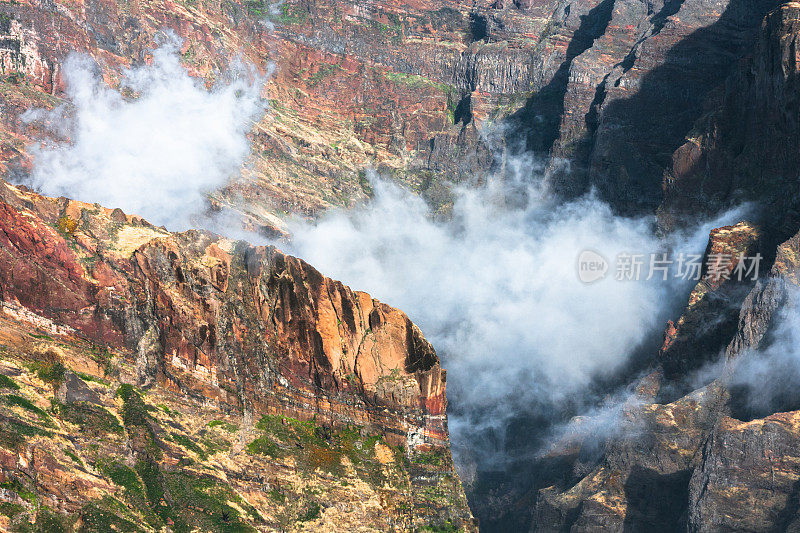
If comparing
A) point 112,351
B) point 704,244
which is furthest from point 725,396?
point 112,351

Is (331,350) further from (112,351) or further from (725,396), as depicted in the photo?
(725,396)

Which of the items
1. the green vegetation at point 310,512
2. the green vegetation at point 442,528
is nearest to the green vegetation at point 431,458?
the green vegetation at point 442,528

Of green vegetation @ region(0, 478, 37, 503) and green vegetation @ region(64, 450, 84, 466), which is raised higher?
green vegetation @ region(64, 450, 84, 466)

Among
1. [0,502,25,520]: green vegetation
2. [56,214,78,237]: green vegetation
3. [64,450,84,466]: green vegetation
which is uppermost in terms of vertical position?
[56,214,78,237]: green vegetation

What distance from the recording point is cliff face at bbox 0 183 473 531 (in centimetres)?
10219

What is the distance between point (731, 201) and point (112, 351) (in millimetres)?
122692

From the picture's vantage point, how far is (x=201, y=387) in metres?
119

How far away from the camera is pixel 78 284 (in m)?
113

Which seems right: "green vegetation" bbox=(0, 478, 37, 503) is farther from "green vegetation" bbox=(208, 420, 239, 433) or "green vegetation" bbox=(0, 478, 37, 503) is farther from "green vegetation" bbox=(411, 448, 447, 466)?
"green vegetation" bbox=(411, 448, 447, 466)

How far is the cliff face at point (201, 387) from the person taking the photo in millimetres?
102188

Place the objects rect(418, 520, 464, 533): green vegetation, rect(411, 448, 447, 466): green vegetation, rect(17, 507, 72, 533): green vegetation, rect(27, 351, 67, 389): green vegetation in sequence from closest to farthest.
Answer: rect(17, 507, 72, 533): green vegetation → rect(27, 351, 67, 389): green vegetation → rect(418, 520, 464, 533): green vegetation → rect(411, 448, 447, 466): green vegetation

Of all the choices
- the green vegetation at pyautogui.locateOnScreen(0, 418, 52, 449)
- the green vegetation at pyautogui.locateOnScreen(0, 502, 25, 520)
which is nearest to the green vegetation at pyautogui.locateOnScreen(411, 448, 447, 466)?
the green vegetation at pyautogui.locateOnScreen(0, 418, 52, 449)

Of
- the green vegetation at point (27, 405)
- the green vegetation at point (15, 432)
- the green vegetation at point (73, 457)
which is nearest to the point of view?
the green vegetation at point (15, 432)

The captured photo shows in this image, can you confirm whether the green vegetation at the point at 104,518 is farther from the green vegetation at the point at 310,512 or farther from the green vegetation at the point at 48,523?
the green vegetation at the point at 310,512
